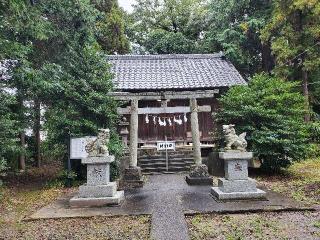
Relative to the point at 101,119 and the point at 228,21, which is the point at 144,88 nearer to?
the point at 101,119

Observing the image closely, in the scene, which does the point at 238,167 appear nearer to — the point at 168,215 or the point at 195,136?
the point at 168,215

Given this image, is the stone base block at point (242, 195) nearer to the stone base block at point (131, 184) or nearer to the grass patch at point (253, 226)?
the grass patch at point (253, 226)

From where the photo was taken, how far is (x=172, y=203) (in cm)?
940

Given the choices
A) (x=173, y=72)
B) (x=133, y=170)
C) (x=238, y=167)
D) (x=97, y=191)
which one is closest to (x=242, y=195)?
(x=238, y=167)

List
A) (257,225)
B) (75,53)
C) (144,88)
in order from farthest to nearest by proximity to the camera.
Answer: (144,88), (75,53), (257,225)

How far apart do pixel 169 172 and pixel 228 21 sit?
13022mm

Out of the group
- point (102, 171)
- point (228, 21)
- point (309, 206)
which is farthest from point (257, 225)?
point (228, 21)

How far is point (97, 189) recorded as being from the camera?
9.76 m

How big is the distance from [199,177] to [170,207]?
4310 millimetres

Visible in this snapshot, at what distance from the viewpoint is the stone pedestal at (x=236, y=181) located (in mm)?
9561

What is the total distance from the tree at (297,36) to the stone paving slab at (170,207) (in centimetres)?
954

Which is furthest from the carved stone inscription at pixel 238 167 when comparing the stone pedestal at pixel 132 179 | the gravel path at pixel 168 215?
the stone pedestal at pixel 132 179

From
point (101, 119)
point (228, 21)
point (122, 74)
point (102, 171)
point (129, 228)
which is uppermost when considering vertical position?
point (228, 21)

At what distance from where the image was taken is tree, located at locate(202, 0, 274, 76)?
22.9m
